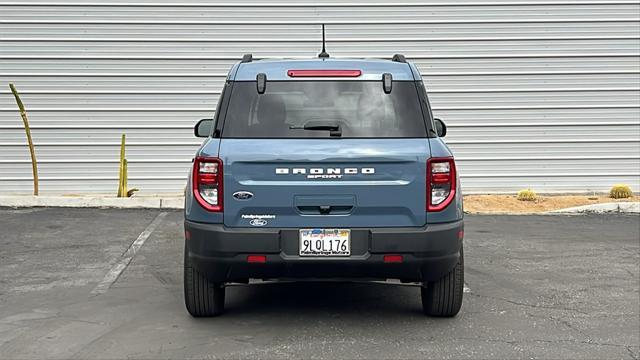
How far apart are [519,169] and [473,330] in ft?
32.9

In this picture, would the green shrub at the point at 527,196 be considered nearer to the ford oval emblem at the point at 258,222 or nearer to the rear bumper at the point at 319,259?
the rear bumper at the point at 319,259

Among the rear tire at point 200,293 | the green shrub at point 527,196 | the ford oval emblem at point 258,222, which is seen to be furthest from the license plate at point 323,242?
the green shrub at point 527,196

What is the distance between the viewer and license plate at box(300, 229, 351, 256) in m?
5.67

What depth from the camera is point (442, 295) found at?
6.25 m

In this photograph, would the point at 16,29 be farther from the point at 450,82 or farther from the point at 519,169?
the point at 519,169

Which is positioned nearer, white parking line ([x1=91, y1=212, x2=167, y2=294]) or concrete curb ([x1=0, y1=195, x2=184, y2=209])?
→ white parking line ([x1=91, y1=212, x2=167, y2=294])

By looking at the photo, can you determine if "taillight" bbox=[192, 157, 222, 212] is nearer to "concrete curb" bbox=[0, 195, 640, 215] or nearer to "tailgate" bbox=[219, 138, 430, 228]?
"tailgate" bbox=[219, 138, 430, 228]

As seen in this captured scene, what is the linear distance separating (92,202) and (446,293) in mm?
8525

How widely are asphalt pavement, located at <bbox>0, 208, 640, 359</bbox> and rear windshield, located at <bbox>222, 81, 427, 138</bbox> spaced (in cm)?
133

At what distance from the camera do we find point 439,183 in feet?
18.9

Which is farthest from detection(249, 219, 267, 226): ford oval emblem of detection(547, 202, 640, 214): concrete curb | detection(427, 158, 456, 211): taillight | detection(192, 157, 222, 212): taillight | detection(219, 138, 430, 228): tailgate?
detection(547, 202, 640, 214): concrete curb

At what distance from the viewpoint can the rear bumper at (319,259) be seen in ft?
18.6

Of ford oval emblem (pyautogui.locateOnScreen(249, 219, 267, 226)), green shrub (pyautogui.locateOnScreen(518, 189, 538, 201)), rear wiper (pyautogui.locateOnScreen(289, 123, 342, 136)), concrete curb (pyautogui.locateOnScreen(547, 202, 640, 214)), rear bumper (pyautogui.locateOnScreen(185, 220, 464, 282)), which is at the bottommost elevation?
green shrub (pyautogui.locateOnScreen(518, 189, 538, 201))

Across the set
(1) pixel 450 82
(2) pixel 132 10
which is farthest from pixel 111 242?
(1) pixel 450 82
